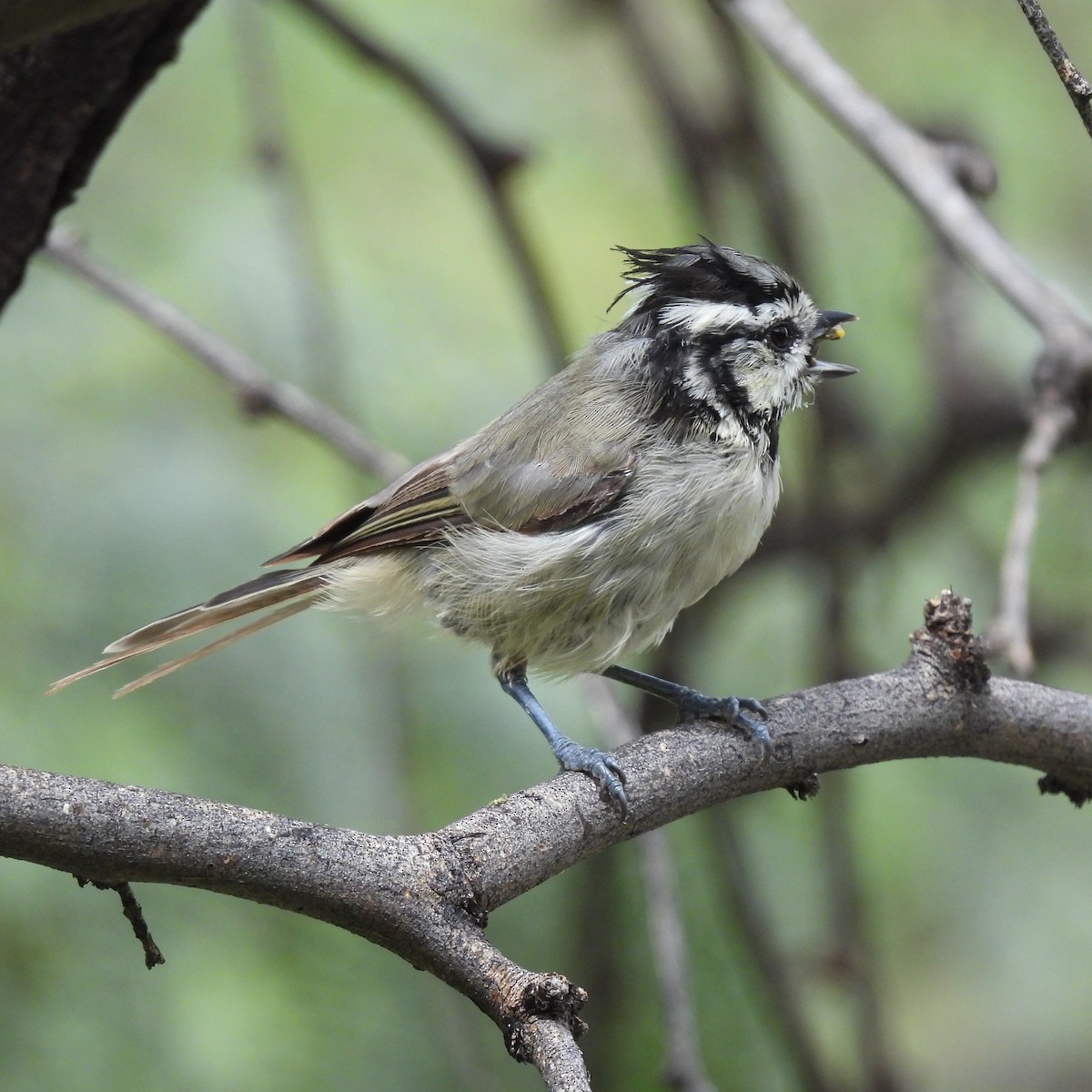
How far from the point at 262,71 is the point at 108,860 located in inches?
136

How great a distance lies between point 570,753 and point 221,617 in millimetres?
954

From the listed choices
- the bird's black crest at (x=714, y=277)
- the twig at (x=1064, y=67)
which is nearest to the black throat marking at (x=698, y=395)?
the bird's black crest at (x=714, y=277)

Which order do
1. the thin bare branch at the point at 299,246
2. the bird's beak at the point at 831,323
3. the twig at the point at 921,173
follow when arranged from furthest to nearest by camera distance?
the thin bare branch at the point at 299,246, the bird's beak at the point at 831,323, the twig at the point at 921,173

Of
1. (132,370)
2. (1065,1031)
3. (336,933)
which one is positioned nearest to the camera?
(336,933)

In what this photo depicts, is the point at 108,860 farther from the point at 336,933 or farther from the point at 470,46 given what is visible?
the point at 470,46

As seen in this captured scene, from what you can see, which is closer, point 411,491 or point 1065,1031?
point 411,491

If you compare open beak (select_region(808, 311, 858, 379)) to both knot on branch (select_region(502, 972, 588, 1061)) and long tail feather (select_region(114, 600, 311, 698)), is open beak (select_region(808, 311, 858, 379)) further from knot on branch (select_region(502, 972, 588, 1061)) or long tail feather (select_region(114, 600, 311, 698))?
knot on branch (select_region(502, 972, 588, 1061))

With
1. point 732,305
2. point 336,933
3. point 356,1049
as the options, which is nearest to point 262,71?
point 732,305

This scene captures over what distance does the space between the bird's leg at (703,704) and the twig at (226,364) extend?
836mm

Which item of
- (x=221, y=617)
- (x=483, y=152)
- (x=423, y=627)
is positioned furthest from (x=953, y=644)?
(x=483, y=152)

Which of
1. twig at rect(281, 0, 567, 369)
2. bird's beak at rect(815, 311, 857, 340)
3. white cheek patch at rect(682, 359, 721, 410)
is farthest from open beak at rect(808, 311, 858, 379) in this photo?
twig at rect(281, 0, 567, 369)

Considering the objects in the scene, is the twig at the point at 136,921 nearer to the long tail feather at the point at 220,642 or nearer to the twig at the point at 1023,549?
the long tail feather at the point at 220,642

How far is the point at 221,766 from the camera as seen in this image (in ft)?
11.2

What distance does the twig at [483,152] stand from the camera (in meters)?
3.93
